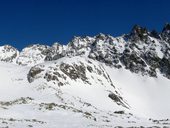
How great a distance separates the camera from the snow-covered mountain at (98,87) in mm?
47875

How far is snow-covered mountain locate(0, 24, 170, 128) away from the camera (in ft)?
157

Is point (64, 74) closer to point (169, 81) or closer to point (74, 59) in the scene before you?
point (74, 59)

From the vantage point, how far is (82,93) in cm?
10212

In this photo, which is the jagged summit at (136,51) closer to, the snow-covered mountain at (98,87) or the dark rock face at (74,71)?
the snow-covered mountain at (98,87)

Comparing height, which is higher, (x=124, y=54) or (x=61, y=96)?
(x=124, y=54)

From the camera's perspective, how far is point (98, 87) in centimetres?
11556

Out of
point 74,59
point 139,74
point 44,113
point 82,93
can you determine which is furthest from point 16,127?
point 139,74

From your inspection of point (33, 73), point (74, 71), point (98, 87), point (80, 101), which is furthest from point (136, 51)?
point (80, 101)

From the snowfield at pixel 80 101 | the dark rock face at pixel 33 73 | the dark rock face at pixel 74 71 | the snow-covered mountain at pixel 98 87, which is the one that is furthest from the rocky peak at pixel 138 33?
the dark rock face at pixel 33 73

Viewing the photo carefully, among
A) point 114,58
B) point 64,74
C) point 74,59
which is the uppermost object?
point 114,58

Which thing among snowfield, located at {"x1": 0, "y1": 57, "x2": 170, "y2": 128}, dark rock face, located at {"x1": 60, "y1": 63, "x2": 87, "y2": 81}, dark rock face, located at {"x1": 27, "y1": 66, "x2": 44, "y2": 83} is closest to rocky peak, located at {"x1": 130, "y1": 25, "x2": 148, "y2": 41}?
snowfield, located at {"x1": 0, "y1": 57, "x2": 170, "y2": 128}

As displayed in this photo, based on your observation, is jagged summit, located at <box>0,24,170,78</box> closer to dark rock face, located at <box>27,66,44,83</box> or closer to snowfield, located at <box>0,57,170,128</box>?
snowfield, located at <box>0,57,170,128</box>

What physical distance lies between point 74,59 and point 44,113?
7723 centimetres

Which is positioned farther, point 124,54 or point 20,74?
point 124,54
